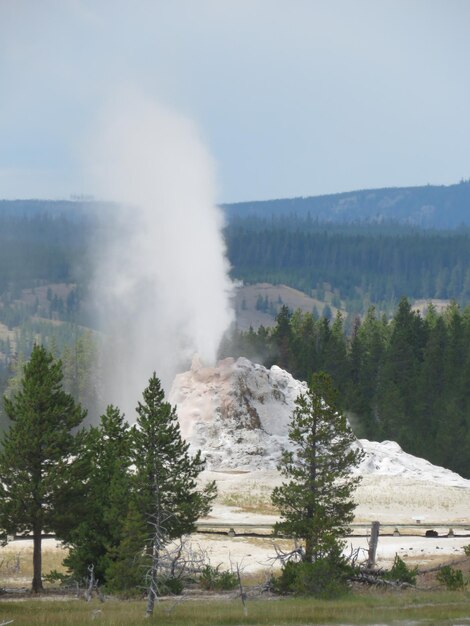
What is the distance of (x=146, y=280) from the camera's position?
133 m

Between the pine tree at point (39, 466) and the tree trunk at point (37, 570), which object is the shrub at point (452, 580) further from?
the tree trunk at point (37, 570)

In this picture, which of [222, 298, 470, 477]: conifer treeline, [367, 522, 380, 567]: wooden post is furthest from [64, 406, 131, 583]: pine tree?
[222, 298, 470, 477]: conifer treeline

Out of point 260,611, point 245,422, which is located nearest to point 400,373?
point 245,422

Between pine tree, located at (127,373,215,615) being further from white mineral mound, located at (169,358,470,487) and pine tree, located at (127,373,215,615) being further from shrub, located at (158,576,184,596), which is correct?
white mineral mound, located at (169,358,470,487)

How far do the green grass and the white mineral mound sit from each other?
33.5m

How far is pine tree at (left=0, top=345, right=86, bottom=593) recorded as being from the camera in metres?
40.4

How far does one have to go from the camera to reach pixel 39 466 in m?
41.0

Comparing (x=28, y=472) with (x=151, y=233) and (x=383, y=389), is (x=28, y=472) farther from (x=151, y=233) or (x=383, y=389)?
(x=151, y=233)

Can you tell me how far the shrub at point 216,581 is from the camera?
130 feet

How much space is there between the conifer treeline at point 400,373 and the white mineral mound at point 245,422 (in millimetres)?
10725

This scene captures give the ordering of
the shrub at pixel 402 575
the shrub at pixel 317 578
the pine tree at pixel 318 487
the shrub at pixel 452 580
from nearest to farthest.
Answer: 1. the shrub at pixel 317 578
2. the shrub at pixel 452 580
3. the shrub at pixel 402 575
4. the pine tree at pixel 318 487

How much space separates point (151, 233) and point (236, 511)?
84075mm

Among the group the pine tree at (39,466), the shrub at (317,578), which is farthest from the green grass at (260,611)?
the pine tree at (39,466)

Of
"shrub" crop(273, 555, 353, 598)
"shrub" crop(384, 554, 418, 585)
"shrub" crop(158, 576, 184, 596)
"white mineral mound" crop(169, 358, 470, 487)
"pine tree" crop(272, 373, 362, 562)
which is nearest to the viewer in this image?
"shrub" crop(273, 555, 353, 598)
